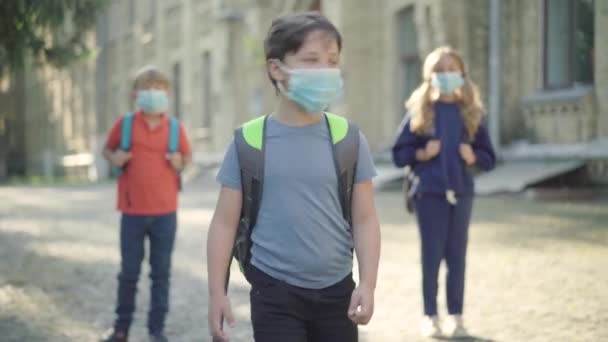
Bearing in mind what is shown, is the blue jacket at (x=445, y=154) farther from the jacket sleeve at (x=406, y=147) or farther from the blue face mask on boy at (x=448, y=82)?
the blue face mask on boy at (x=448, y=82)

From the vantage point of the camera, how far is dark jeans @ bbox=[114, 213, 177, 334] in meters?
5.32

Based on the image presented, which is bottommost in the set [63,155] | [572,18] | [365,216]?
[63,155]

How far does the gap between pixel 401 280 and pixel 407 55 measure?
1379 centimetres

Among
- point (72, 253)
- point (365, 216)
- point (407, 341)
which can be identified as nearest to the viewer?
point (365, 216)

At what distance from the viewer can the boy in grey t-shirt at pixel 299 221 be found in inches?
115

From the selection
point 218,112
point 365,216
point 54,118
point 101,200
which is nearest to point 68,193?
point 101,200

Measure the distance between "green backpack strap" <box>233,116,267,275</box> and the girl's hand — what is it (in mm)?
2585

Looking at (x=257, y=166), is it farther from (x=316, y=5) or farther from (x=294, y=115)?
(x=316, y=5)

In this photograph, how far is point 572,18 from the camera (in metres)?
15.4

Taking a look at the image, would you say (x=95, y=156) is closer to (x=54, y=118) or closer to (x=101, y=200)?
(x=54, y=118)

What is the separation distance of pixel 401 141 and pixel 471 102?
50 cm

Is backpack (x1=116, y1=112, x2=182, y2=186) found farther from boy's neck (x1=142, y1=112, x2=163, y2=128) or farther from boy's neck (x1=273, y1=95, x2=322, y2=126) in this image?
boy's neck (x1=273, y1=95, x2=322, y2=126)

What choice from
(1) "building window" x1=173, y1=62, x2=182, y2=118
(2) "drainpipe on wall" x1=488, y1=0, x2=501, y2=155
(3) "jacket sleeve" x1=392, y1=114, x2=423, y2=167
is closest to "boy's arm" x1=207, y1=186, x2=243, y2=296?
(3) "jacket sleeve" x1=392, y1=114, x2=423, y2=167

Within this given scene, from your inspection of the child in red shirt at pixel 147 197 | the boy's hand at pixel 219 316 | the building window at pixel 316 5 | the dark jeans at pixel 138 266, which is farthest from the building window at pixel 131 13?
the boy's hand at pixel 219 316
